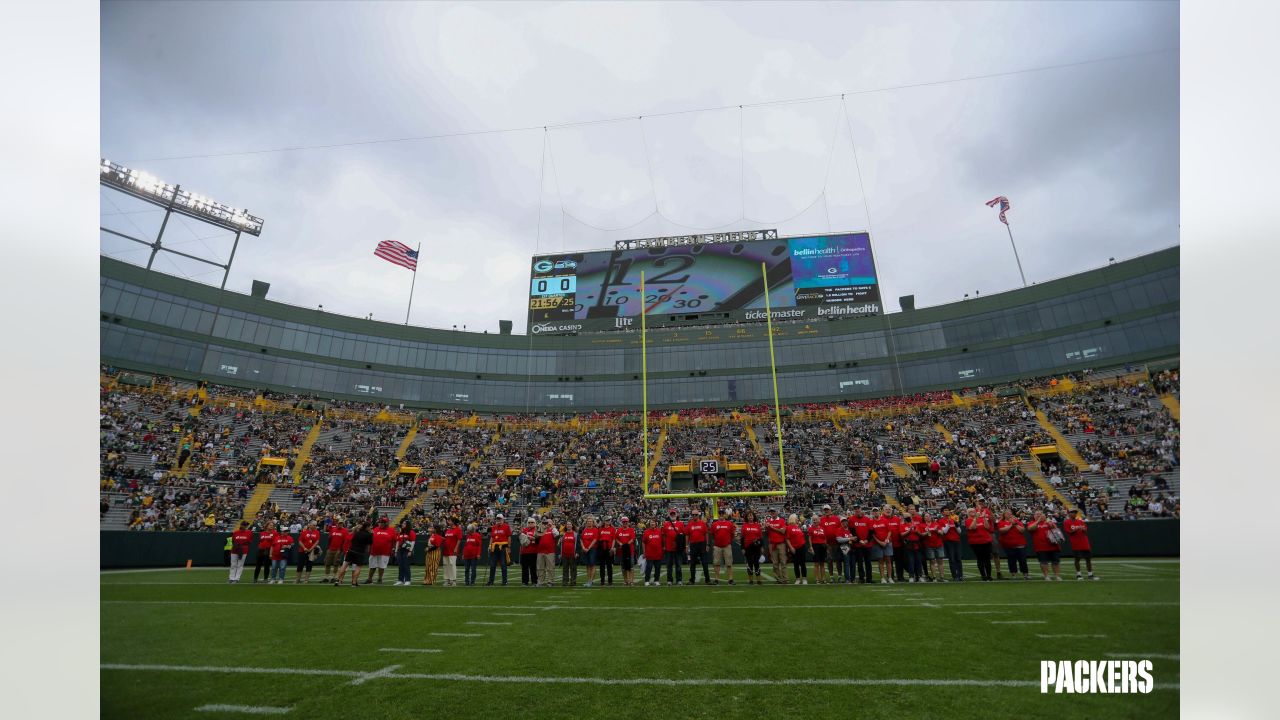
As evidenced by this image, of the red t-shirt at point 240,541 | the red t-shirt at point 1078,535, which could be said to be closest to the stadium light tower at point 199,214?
the red t-shirt at point 240,541

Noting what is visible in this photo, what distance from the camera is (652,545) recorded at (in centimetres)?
1027

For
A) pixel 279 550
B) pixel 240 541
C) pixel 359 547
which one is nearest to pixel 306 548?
pixel 279 550

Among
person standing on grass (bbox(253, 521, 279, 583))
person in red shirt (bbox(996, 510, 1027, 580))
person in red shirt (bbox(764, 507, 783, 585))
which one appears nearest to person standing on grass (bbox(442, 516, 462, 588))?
person standing on grass (bbox(253, 521, 279, 583))

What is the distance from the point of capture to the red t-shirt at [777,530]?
989 cm

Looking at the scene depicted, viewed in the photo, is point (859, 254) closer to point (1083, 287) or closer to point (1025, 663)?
point (1083, 287)

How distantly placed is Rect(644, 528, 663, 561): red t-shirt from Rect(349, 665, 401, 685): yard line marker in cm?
667

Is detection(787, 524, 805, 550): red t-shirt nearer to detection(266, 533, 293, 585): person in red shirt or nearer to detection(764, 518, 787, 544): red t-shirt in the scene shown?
detection(764, 518, 787, 544): red t-shirt

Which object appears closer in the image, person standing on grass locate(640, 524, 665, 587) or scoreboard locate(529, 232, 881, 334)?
person standing on grass locate(640, 524, 665, 587)

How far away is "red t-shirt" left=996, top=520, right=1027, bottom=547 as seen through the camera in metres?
9.59

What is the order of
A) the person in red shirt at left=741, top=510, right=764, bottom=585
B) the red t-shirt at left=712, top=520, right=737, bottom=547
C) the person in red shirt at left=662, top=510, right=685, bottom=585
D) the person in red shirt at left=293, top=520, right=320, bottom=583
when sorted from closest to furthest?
the person in red shirt at left=741, top=510, right=764, bottom=585
the red t-shirt at left=712, top=520, right=737, bottom=547
the person in red shirt at left=662, top=510, right=685, bottom=585
the person in red shirt at left=293, top=520, right=320, bottom=583

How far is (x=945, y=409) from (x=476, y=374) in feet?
91.3

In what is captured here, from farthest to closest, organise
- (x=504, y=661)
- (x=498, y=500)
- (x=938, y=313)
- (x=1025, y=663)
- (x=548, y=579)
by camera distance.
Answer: (x=938, y=313) < (x=498, y=500) < (x=548, y=579) < (x=504, y=661) < (x=1025, y=663)

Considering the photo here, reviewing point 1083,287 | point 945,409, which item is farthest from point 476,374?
point 1083,287
